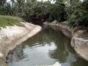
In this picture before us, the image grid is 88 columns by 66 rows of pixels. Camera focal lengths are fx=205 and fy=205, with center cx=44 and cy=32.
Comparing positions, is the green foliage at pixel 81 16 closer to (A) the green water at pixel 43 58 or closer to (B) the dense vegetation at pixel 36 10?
(A) the green water at pixel 43 58

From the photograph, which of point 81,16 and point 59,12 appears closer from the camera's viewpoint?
point 81,16

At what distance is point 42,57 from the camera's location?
29062mm

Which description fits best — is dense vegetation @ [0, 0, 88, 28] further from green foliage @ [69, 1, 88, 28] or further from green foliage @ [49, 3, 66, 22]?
green foliage @ [69, 1, 88, 28]

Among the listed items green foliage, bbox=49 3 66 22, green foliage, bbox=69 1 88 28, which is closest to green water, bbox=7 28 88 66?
green foliage, bbox=69 1 88 28

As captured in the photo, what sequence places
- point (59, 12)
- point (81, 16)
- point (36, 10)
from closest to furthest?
point (81, 16) → point (59, 12) → point (36, 10)

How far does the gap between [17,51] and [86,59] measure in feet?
42.0

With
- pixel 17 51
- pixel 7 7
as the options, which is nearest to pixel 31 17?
pixel 7 7

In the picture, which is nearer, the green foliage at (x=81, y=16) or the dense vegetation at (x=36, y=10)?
the green foliage at (x=81, y=16)

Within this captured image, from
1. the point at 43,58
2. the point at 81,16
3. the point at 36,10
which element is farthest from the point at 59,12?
the point at 43,58

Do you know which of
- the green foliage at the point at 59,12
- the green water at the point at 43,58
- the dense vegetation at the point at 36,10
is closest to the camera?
the green water at the point at 43,58

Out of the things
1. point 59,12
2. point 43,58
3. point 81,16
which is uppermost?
point 81,16

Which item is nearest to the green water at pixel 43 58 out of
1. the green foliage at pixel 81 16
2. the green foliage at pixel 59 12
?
the green foliage at pixel 81 16

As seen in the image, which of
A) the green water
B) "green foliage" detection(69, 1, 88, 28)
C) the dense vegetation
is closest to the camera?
the green water

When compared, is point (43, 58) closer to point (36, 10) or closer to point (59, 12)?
point (59, 12)
